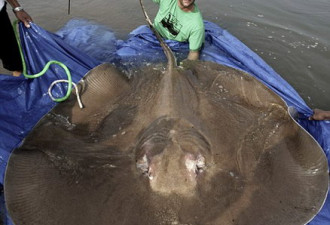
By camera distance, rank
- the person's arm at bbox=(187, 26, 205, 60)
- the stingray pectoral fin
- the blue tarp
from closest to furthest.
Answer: the stingray pectoral fin
the blue tarp
the person's arm at bbox=(187, 26, 205, 60)

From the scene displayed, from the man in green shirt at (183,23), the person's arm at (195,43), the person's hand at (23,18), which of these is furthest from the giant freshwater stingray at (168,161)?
the man in green shirt at (183,23)

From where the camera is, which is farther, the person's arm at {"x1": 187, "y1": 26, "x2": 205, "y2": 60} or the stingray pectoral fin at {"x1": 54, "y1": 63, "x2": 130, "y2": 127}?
the person's arm at {"x1": 187, "y1": 26, "x2": 205, "y2": 60}

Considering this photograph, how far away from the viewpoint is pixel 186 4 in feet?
13.5

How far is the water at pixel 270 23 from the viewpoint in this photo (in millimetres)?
4699

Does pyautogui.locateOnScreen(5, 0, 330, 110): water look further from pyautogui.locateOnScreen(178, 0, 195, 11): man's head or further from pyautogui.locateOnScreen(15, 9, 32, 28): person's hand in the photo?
pyautogui.locateOnScreen(15, 9, 32, 28): person's hand

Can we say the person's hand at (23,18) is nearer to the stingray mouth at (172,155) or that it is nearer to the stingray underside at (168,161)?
the stingray underside at (168,161)

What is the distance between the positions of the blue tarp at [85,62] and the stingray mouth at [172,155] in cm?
137

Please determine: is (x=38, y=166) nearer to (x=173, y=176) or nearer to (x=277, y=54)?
(x=173, y=176)

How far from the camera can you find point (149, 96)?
279cm

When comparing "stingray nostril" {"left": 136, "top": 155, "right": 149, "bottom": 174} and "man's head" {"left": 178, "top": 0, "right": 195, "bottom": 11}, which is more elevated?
"man's head" {"left": 178, "top": 0, "right": 195, "bottom": 11}

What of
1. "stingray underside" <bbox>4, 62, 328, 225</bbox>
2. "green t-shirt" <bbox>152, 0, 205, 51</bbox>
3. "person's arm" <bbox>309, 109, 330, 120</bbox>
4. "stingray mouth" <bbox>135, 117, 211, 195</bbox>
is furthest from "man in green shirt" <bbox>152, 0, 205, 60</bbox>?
"stingray mouth" <bbox>135, 117, 211, 195</bbox>

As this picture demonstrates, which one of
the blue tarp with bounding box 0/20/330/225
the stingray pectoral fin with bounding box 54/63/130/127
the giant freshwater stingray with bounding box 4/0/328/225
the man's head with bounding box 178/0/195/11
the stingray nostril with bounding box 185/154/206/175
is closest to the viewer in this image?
the giant freshwater stingray with bounding box 4/0/328/225

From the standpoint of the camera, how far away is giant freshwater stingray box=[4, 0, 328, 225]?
1748 millimetres

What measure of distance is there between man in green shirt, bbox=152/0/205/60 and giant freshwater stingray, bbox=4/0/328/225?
1462 millimetres
